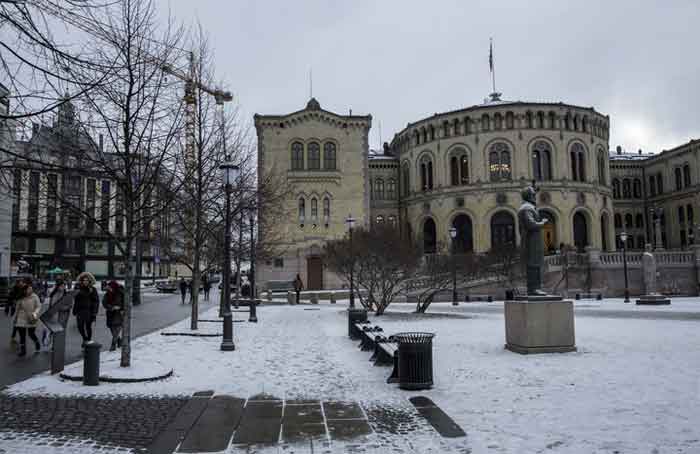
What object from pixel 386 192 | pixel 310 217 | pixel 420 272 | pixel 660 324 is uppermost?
pixel 386 192

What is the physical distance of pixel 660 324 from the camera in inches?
685

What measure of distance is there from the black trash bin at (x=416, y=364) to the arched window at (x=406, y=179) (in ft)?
156

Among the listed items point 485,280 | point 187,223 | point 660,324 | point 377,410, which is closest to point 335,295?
point 485,280

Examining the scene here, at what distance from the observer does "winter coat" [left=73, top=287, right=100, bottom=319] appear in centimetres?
1283

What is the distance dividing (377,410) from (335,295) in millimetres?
29644

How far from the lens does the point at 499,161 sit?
49.8 m

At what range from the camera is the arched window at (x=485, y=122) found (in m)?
49.9

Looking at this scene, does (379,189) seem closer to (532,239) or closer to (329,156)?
(329,156)

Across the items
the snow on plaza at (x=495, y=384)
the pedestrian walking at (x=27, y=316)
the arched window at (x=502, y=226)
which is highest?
the arched window at (x=502, y=226)

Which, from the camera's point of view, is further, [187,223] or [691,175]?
[691,175]

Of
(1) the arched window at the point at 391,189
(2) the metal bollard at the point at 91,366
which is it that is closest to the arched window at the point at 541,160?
(1) the arched window at the point at 391,189

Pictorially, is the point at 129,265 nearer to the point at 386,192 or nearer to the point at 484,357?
the point at 484,357

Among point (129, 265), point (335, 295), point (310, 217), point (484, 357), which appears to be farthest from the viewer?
point (310, 217)

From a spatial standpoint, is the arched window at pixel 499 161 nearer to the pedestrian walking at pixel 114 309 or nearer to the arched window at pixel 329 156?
the arched window at pixel 329 156
